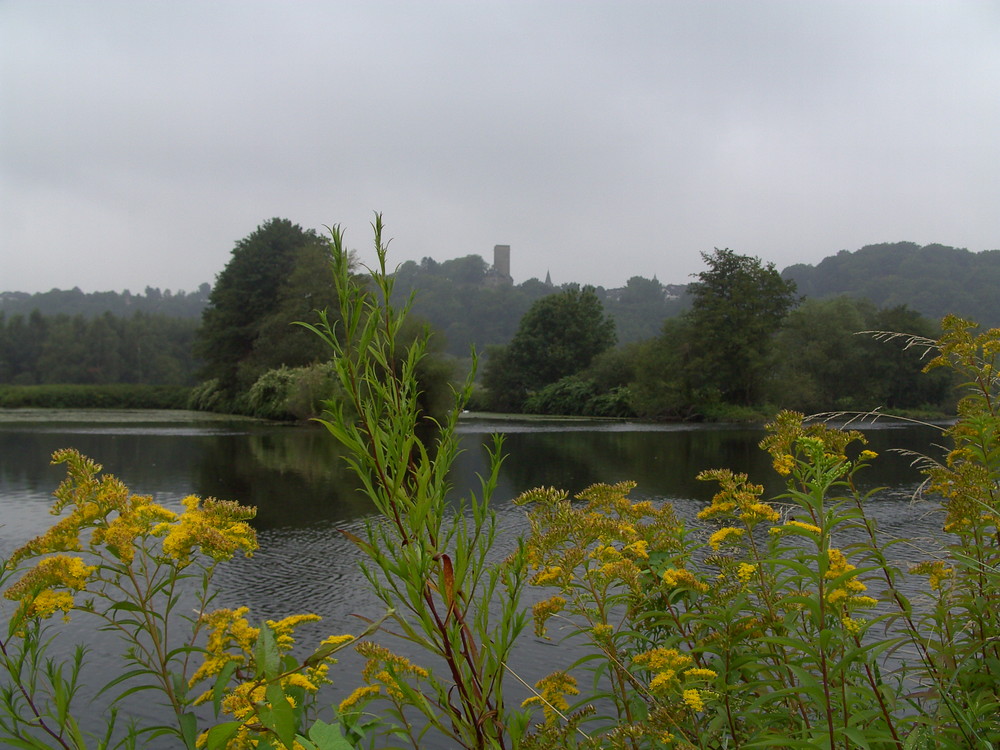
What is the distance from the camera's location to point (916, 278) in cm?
5466

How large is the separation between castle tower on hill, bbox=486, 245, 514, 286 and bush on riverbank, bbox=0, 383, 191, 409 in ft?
173

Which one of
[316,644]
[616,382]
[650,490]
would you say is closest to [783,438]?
[316,644]

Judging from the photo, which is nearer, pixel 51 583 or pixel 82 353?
pixel 51 583

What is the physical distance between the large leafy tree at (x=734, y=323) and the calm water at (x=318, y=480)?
34.4 ft

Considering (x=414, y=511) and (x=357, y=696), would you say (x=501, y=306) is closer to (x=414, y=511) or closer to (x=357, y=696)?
(x=357, y=696)

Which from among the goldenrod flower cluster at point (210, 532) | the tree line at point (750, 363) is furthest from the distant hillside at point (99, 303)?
the goldenrod flower cluster at point (210, 532)

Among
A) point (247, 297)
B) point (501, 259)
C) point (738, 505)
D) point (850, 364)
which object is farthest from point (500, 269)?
point (738, 505)

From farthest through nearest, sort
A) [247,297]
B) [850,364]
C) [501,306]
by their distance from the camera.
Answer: [501,306] < [247,297] < [850,364]

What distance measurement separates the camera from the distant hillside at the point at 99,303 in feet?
295

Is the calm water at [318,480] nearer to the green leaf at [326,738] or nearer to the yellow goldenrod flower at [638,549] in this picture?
the green leaf at [326,738]

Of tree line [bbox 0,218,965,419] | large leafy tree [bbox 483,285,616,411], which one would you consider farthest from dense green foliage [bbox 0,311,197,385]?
large leafy tree [bbox 483,285,616,411]

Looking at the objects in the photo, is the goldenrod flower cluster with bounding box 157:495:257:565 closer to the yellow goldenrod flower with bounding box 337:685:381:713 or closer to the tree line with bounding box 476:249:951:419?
the yellow goldenrod flower with bounding box 337:685:381:713

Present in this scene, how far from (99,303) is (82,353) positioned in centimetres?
5018

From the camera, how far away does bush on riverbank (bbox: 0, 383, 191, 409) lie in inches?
1398
